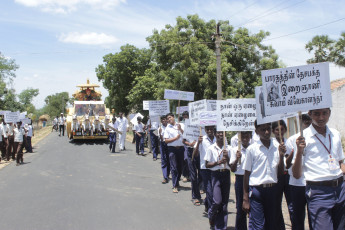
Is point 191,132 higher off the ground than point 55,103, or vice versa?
point 55,103

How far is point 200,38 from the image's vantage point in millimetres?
20734

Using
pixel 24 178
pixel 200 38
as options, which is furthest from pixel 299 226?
pixel 200 38

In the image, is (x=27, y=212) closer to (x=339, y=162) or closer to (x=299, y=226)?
(x=299, y=226)

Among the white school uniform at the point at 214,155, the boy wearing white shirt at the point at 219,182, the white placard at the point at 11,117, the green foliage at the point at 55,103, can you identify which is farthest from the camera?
the green foliage at the point at 55,103

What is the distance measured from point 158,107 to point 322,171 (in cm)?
795

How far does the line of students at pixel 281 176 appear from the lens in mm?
3693

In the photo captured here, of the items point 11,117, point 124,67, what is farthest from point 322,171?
point 124,67

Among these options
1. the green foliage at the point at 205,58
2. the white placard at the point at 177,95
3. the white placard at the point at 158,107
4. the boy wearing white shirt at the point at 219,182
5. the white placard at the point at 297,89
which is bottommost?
the boy wearing white shirt at the point at 219,182

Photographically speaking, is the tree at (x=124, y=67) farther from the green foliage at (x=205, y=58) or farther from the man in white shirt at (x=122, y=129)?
the man in white shirt at (x=122, y=129)

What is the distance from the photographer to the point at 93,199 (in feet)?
24.6

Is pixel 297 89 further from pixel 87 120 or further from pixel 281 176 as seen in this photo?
pixel 87 120

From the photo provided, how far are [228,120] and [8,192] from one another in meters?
6.06

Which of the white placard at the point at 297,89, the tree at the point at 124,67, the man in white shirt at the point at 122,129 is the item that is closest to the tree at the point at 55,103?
the tree at the point at 124,67

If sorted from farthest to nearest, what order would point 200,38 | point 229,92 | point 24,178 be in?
point 200,38
point 229,92
point 24,178
